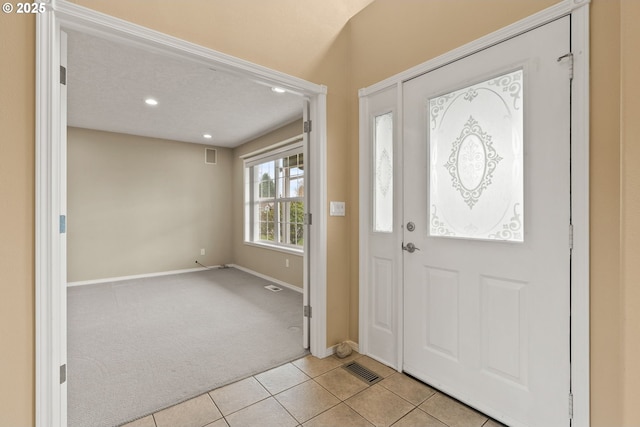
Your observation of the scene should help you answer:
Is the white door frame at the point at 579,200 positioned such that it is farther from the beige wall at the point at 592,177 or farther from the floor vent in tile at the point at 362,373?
the floor vent in tile at the point at 362,373

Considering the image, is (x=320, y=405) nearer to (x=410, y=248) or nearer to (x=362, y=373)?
(x=362, y=373)

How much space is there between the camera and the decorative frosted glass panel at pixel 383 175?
Answer: 7.36 feet

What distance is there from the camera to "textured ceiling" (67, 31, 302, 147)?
8.75 feet

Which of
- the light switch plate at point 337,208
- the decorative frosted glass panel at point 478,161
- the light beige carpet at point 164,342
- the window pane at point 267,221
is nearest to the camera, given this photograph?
the decorative frosted glass panel at point 478,161

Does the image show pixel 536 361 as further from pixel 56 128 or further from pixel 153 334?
pixel 153 334

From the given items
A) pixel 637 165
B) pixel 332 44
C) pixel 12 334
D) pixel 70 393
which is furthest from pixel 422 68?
pixel 70 393

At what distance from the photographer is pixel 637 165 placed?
3.63 ft

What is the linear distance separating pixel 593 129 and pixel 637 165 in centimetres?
28

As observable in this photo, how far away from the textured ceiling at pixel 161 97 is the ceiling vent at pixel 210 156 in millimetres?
663

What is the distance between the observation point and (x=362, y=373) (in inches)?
83.4

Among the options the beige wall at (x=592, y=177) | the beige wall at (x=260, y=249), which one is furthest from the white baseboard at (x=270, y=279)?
the beige wall at (x=592, y=177)

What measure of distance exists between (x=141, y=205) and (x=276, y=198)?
247 cm

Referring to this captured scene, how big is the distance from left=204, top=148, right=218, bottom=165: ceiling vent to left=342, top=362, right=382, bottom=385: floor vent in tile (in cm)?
497

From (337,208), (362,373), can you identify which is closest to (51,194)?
(337,208)
